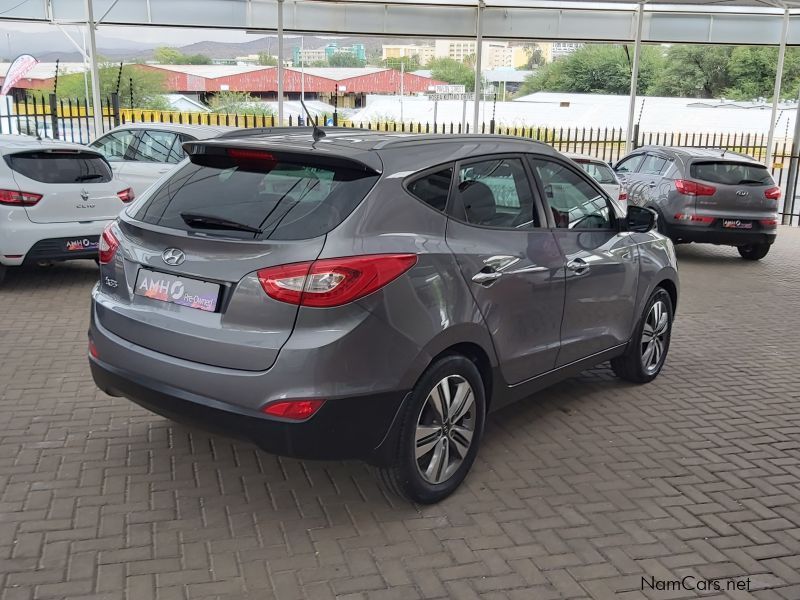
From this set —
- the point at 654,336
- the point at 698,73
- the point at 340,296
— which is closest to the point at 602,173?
the point at 654,336

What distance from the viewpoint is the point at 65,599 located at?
2.95 metres

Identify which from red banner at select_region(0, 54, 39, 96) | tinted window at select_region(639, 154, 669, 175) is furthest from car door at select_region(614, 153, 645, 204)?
red banner at select_region(0, 54, 39, 96)

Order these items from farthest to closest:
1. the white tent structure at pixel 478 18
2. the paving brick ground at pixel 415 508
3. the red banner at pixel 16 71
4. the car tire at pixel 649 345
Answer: the red banner at pixel 16 71, the white tent structure at pixel 478 18, the car tire at pixel 649 345, the paving brick ground at pixel 415 508

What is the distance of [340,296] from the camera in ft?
10.5

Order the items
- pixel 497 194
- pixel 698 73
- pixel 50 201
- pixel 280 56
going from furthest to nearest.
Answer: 1. pixel 698 73
2. pixel 280 56
3. pixel 50 201
4. pixel 497 194

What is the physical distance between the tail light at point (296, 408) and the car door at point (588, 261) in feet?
6.29

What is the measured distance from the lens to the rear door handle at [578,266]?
15.0 feet

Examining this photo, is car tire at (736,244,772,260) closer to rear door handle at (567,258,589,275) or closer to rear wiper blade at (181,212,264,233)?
rear door handle at (567,258,589,275)

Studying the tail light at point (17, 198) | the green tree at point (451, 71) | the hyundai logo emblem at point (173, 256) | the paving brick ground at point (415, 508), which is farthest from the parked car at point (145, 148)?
the green tree at point (451, 71)

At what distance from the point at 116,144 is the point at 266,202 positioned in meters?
8.62

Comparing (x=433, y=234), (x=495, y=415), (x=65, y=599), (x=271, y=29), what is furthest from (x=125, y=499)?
(x=271, y=29)

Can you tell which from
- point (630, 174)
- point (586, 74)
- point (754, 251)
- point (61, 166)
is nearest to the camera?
point (61, 166)

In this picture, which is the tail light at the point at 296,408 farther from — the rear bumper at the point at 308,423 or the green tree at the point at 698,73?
the green tree at the point at 698,73

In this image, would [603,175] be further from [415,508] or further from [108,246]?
[108,246]
